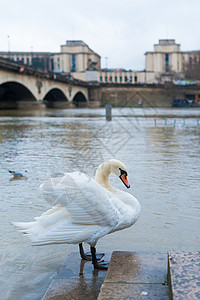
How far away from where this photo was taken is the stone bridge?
127ft

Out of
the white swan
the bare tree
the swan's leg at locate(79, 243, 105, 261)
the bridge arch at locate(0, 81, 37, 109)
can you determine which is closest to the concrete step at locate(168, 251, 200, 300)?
the white swan

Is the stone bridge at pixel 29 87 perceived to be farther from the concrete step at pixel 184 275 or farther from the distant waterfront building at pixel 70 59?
the distant waterfront building at pixel 70 59

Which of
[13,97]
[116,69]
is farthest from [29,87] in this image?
[116,69]

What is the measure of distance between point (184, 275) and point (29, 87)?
4238cm

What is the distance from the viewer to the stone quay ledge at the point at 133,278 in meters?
2.69

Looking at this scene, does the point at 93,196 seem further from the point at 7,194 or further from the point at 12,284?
the point at 7,194

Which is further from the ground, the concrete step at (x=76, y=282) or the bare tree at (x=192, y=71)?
the bare tree at (x=192, y=71)

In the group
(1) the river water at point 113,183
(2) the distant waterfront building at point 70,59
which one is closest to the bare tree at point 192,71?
(2) the distant waterfront building at point 70,59

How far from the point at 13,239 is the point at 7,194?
1.93 metres

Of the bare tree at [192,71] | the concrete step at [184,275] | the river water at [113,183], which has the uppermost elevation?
the bare tree at [192,71]

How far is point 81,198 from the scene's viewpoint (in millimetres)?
3223

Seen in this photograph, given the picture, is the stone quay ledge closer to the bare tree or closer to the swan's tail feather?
the swan's tail feather

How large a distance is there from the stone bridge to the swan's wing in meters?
34.3

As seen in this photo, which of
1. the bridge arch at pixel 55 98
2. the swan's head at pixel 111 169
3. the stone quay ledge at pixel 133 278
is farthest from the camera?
the bridge arch at pixel 55 98
